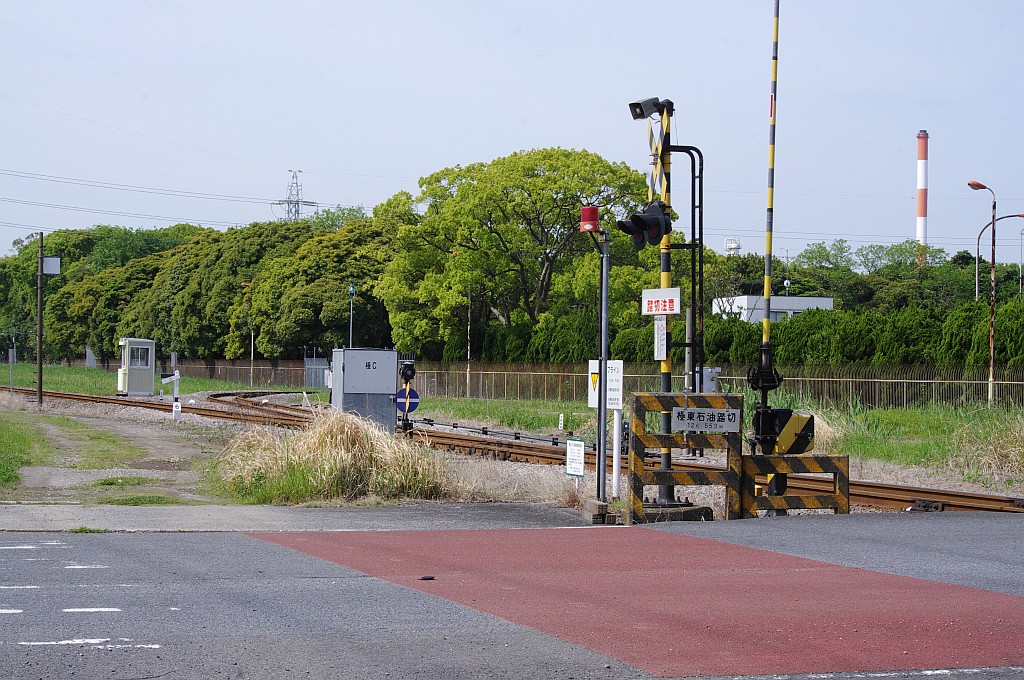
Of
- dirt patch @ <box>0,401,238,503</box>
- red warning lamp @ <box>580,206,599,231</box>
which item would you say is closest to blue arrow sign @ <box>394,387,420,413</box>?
dirt patch @ <box>0,401,238,503</box>

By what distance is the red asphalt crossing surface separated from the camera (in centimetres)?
691

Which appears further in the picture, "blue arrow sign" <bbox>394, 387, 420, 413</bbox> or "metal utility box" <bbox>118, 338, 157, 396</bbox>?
"metal utility box" <bbox>118, 338, 157, 396</bbox>

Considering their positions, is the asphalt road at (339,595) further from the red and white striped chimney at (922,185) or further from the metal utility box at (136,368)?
the red and white striped chimney at (922,185)

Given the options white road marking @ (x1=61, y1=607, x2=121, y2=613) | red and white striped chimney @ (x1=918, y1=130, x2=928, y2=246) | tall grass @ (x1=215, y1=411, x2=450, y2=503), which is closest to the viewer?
white road marking @ (x1=61, y1=607, x2=121, y2=613)

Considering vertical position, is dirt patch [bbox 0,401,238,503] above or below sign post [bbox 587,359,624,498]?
below

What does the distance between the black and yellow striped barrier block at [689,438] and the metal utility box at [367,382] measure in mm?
7987

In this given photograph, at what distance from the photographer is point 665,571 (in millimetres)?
9992

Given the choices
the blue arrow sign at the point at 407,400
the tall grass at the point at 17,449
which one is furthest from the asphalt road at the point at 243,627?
the blue arrow sign at the point at 407,400

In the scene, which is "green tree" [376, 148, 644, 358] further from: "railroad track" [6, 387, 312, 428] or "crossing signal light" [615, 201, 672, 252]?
"crossing signal light" [615, 201, 672, 252]

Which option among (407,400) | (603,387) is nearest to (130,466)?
(407,400)

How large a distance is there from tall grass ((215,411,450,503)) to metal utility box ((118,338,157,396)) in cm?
3842

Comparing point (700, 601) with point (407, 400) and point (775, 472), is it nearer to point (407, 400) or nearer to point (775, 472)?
point (775, 472)

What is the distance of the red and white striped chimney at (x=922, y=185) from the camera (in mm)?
106688

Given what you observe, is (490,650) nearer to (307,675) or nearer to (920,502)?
(307,675)
